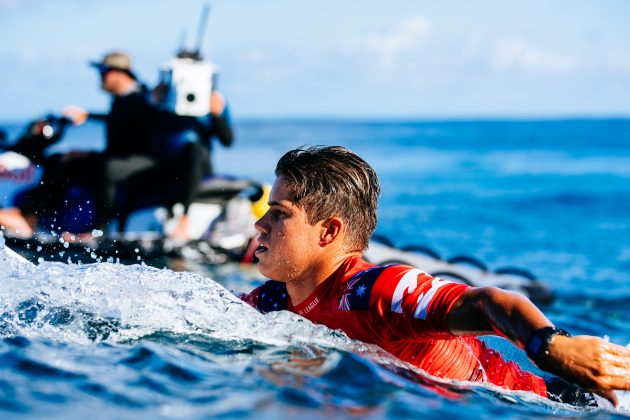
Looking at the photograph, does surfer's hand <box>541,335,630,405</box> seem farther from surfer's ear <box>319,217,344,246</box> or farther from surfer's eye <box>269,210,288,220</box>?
surfer's eye <box>269,210,288,220</box>

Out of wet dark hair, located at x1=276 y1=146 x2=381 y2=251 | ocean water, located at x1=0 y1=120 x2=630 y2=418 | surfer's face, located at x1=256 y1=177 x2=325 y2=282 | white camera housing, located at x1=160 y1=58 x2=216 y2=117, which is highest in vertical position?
white camera housing, located at x1=160 y1=58 x2=216 y2=117

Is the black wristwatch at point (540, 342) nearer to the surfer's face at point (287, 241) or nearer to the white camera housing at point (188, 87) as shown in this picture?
the surfer's face at point (287, 241)

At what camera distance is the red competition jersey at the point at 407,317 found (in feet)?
10.2

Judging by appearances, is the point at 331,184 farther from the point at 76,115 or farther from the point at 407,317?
the point at 76,115

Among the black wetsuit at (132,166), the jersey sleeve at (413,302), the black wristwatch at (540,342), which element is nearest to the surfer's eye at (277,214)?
the jersey sleeve at (413,302)

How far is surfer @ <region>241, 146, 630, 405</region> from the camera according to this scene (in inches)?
122

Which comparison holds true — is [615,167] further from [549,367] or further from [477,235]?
[549,367]

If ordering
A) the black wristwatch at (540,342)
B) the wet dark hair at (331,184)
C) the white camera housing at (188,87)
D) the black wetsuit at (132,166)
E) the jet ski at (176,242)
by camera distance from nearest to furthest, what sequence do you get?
the black wristwatch at (540,342) → the wet dark hair at (331,184) → the jet ski at (176,242) → the black wetsuit at (132,166) → the white camera housing at (188,87)

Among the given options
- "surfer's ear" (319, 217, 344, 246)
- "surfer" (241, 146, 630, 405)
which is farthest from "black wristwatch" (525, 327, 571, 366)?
"surfer's ear" (319, 217, 344, 246)

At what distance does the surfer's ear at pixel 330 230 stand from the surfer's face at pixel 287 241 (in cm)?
1

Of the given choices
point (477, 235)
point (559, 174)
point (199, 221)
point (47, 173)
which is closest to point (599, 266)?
point (477, 235)

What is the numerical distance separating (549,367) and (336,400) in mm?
710

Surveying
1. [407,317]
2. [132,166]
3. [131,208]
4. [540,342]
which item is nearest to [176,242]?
[131,208]

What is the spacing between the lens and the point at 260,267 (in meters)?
3.56
